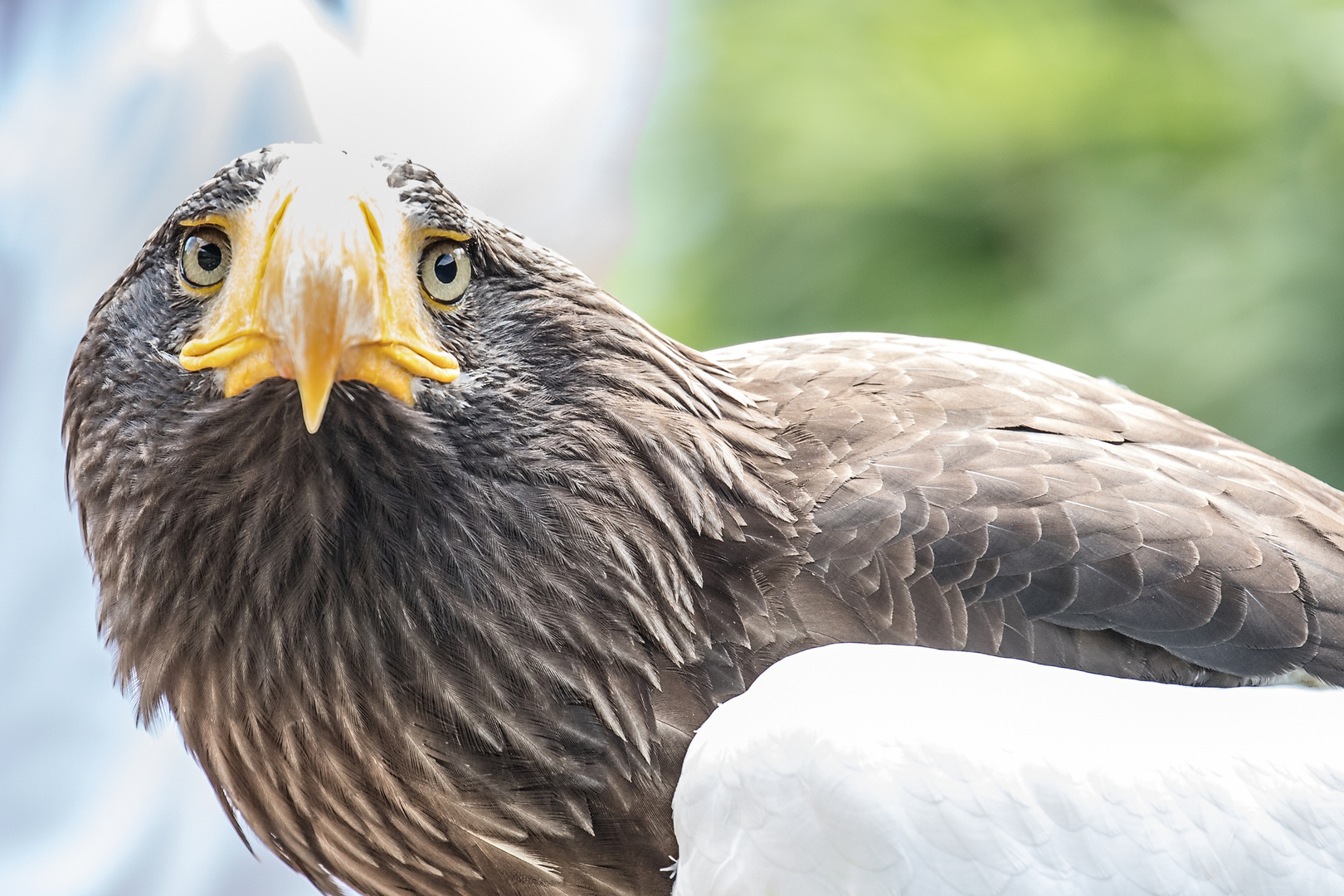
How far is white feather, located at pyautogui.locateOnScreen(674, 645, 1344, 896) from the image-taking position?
3.00 ft

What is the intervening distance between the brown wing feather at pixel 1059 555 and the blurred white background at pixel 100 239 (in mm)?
1374

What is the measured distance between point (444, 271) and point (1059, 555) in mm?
612

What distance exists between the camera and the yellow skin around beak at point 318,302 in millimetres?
864

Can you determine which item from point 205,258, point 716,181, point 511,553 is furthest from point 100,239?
point 716,181

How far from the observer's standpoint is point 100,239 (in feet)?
6.95

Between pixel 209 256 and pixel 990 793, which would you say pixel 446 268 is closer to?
pixel 209 256

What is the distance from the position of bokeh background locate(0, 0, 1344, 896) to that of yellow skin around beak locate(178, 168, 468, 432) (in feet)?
1.55

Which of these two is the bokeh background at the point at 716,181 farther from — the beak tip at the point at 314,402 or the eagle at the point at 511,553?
the beak tip at the point at 314,402

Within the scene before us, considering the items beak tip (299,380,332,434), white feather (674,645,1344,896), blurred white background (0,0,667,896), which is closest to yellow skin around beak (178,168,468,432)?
beak tip (299,380,332,434)

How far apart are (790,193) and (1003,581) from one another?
2748mm

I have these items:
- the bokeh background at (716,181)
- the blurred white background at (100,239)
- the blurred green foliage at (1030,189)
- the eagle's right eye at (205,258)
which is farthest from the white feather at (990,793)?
the blurred green foliage at (1030,189)

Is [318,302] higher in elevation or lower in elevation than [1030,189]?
higher

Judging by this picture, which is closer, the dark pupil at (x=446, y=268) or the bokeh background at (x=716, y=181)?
the dark pupil at (x=446, y=268)

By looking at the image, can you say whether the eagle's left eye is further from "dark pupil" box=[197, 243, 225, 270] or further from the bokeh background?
the bokeh background
